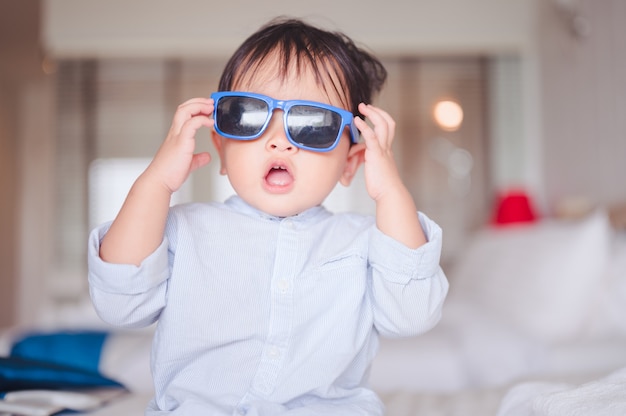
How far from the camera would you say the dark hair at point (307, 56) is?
1.05 m

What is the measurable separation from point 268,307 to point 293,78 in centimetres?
38

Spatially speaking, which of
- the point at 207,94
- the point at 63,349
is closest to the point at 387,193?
the point at 63,349

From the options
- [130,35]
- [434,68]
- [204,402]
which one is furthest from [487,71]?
[204,402]

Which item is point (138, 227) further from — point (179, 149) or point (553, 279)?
point (553, 279)

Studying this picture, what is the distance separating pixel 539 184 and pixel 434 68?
1145 mm

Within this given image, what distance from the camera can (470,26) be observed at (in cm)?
424

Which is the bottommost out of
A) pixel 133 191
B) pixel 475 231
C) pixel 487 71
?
pixel 475 231

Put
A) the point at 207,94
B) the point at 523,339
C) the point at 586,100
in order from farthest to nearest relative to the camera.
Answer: the point at 207,94 < the point at 586,100 < the point at 523,339

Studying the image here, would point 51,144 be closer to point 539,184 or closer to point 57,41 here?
point 57,41

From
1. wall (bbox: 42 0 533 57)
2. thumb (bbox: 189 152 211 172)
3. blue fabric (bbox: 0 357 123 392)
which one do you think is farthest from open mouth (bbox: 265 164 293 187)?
wall (bbox: 42 0 533 57)

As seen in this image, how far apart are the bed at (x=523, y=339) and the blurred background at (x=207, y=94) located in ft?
5.23

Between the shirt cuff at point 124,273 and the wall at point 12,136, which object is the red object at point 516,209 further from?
the wall at point 12,136

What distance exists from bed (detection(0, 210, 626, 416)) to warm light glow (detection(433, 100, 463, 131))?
2317 millimetres

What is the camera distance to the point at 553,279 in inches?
79.8
